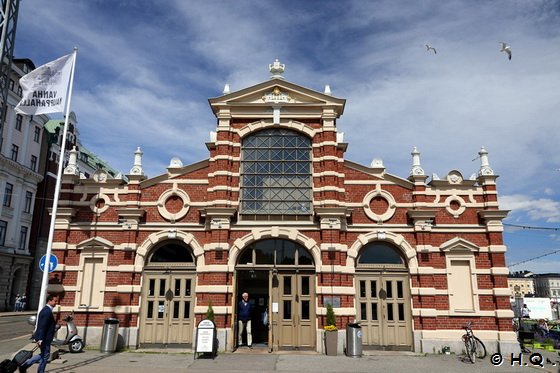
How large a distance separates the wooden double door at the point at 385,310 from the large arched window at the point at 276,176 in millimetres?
3439

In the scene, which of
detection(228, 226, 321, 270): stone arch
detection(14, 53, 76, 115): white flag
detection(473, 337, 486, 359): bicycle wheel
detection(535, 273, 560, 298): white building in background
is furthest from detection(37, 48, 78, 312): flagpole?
detection(535, 273, 560, 298): white building in background

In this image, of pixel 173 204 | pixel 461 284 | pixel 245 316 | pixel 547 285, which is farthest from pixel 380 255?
pixel 547 285

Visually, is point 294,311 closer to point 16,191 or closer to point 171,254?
point 171,254

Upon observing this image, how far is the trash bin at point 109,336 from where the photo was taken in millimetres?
15062

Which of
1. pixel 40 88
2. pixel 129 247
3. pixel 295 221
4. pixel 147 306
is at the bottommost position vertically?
pixel 147 306

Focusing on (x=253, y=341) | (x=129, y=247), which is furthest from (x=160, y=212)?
(x=253, y=341)

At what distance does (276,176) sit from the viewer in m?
17.3

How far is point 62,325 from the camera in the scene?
1608 centimetres

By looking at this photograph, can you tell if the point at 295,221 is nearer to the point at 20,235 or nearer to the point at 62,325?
the point at 62,325

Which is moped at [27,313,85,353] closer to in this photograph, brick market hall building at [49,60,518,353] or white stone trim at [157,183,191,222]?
brick market hall building at [49,60,518,353]

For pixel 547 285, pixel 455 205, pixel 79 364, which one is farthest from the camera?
pixel 547 285

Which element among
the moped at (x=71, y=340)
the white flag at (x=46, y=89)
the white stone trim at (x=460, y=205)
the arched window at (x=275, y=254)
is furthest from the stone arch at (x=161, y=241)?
the white stone trim at (x=460, y=205)

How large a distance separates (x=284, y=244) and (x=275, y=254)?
1.65 ft

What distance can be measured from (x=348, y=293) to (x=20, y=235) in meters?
35.0
